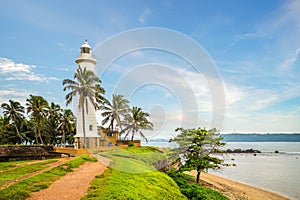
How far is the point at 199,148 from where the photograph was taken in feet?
53.0

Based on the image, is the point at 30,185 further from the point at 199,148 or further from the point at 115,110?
the point at 115,110

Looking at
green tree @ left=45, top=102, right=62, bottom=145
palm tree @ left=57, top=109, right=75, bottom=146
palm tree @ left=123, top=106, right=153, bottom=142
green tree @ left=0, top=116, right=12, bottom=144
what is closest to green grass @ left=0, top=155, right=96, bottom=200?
palm tree @ left=123, top=106, right=153, bottom=142

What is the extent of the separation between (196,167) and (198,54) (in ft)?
28.3

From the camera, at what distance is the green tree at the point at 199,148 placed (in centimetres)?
1633

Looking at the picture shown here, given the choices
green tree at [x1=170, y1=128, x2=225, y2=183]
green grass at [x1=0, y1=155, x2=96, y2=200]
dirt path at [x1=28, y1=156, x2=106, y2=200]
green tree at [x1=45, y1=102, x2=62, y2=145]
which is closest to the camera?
green grass at [x1=0, y1=155, x2=96, y2=200]

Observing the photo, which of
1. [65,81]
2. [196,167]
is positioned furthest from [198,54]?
[65,81]

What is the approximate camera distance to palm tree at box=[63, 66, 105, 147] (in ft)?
87.6

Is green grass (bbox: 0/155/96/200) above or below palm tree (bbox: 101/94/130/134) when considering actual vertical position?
below

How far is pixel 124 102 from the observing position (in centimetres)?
3612

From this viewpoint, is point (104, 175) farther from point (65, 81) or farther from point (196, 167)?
point (65, 81)

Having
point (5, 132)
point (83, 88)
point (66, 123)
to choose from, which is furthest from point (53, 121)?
point (83, 88)

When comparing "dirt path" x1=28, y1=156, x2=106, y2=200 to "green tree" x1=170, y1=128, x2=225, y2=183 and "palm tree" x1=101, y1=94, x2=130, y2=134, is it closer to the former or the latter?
"green tree" x1=170, y1=128, x2=225, y2=183

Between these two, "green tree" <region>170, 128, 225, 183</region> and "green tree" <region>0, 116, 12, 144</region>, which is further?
"green tree" <region>0, 116, 12, 144</region>

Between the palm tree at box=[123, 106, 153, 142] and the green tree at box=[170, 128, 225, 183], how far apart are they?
823 inches
